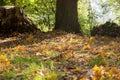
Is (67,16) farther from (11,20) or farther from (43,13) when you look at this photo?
(43,13)

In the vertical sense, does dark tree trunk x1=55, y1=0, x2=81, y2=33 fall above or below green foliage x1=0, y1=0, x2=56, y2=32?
above

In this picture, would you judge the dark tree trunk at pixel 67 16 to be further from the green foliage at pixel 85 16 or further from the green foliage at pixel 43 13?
the green foliage at pixel 85 16

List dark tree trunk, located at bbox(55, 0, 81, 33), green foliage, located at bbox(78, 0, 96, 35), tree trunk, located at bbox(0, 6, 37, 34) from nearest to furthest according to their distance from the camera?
tree trunk, located at bbox(0, 6, 37, 34), dark tree trunk, located at bbox(55, 0, 81, 33), green foliage, located at bbox(78, 0, 96, 35)

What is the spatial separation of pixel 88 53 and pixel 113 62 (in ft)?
4.58

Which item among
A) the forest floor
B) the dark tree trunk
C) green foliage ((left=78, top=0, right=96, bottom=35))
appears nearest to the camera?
the forest floor

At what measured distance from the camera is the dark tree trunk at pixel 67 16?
14.1 metres

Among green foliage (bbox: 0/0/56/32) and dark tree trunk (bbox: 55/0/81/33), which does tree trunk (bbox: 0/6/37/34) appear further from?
green foliage (bbox: 0/0/56/32)

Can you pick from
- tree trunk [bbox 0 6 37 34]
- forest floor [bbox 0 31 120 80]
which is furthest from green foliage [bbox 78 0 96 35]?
forest floor [bbox 0 31 120 80]

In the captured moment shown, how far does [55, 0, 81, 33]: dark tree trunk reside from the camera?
14.1 meters

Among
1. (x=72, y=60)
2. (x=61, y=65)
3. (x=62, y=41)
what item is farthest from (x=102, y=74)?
(x=62, y=41)

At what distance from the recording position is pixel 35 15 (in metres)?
35.8

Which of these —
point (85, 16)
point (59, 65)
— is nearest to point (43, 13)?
point (85, 16)

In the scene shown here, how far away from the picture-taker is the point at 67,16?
14.2m

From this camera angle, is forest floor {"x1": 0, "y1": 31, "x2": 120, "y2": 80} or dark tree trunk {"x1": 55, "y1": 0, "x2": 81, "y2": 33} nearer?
forest floor {"x1": 0, "y1": 31, "x2": 120, "y2": 80}
